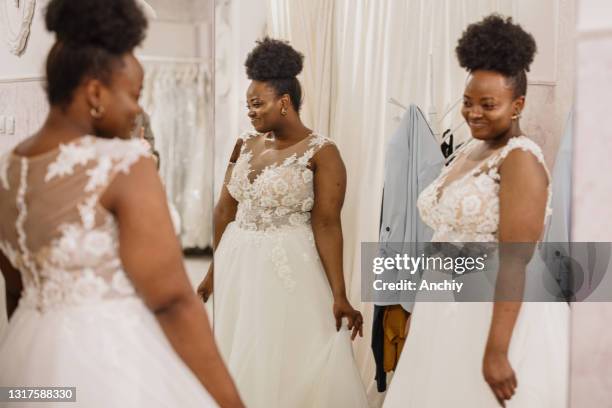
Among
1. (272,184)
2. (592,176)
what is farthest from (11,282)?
(592,176)

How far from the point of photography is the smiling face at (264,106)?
1.59 m

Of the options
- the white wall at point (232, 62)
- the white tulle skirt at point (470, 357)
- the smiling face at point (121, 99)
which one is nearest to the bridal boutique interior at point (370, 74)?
the white wall at point (232, 62)

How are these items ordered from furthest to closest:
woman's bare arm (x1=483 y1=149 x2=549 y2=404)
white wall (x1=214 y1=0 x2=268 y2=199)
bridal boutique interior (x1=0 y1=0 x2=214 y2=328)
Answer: white wall (x1=214 y1=0 x2=268 y2=199)
bridal boutique interior (x1=0 y1=0 x2=214 y2=328)
woman's bare arm (x1=483 y1=149 x2=549 y2=404)

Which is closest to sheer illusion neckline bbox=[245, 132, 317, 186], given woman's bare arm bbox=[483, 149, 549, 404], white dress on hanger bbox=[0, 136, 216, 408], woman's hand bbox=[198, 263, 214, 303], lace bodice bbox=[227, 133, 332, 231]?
lace bodice bbox=[227, 133, 332, 231]

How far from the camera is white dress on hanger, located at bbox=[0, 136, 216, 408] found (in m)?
1.01

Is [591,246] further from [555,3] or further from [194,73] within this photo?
[194,73]

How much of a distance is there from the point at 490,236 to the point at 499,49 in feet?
1.24

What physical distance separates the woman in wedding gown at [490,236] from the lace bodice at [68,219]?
0.67 meters

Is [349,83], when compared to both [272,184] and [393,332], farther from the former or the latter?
[393,332]

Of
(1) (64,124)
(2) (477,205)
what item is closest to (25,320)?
(1) (64,124)

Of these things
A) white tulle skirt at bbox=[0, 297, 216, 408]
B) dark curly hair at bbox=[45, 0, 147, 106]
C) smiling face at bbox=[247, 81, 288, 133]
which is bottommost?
white tulle skirt at bbox=[0, 297, 216, 408]

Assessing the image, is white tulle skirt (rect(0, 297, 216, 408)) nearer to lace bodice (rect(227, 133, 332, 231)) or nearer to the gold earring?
the gold earring

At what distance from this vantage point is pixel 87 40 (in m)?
1.04

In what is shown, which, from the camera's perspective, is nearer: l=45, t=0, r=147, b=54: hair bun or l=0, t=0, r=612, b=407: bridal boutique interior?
l=45, t=0, r=147, b=54: hair bun
